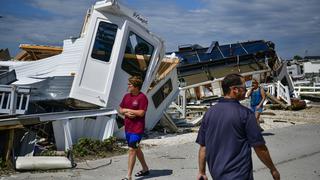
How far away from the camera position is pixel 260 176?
7.49m

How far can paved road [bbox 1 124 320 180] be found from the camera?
7477 millimetres

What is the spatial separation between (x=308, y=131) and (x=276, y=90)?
10480mm

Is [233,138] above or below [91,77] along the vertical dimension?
below

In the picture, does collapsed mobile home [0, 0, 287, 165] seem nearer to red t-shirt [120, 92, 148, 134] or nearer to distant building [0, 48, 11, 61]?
red t-shirt [120, 92, 148, 134]

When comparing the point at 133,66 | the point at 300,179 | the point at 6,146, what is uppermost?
the point at 133,66

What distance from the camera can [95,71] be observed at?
35.5 ft

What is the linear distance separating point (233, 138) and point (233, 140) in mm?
17

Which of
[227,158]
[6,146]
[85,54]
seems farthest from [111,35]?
[227,158]

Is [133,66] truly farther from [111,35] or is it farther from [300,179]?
[300,179]

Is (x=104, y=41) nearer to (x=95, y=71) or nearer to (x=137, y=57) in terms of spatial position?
Result: (x=95, y=71)

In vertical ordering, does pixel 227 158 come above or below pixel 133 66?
below

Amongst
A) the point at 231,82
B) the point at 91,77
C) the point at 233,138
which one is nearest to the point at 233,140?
the point at 233,138

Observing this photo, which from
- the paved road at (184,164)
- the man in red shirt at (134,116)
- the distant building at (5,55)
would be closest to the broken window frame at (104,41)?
the paved road at (184,164)

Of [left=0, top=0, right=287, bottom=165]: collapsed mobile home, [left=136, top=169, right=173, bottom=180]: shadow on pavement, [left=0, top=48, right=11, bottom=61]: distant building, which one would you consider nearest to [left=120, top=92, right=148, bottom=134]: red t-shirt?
[left=136, top=169, right=173, bottom=180]: shadow on pavement
